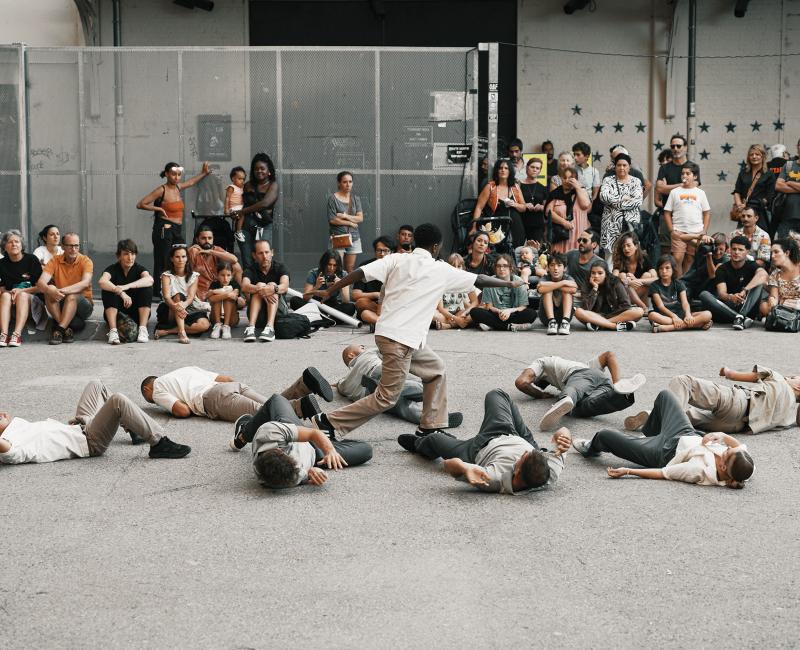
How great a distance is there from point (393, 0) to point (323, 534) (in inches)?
599

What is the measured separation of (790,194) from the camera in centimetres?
1539

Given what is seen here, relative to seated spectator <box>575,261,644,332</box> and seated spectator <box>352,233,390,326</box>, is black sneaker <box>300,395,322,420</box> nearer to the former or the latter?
seated spectator <box>352,233,390,326</box>

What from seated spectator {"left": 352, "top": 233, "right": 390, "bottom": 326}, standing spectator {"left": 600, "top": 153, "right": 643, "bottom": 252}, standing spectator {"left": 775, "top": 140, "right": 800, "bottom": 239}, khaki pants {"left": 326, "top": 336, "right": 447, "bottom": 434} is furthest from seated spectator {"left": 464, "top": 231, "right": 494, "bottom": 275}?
khaki pants {"left": 326, "top": 336, "right": 447, "bottom": 434}

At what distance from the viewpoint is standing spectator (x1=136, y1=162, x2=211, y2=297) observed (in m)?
15.2

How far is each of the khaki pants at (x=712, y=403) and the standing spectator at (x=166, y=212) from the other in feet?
28.5

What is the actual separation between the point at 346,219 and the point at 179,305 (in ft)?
10.0

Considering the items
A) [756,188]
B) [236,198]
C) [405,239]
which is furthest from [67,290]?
[756,188]

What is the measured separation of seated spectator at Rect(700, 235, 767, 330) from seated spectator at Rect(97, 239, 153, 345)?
Result: 687 centimetres

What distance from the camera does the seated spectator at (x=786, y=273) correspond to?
13.5 m

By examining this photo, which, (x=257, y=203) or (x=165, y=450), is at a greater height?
(x=257, y=203)

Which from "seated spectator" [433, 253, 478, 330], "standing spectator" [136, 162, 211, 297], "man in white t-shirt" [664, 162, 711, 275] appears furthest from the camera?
"man in white t-shirt" [664, 162, 711, 275]

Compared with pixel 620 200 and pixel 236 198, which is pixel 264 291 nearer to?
pixel 236 198

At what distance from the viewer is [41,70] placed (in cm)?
1568

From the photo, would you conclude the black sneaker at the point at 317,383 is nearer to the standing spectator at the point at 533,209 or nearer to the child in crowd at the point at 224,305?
the child in crowd at the point at 224,305
